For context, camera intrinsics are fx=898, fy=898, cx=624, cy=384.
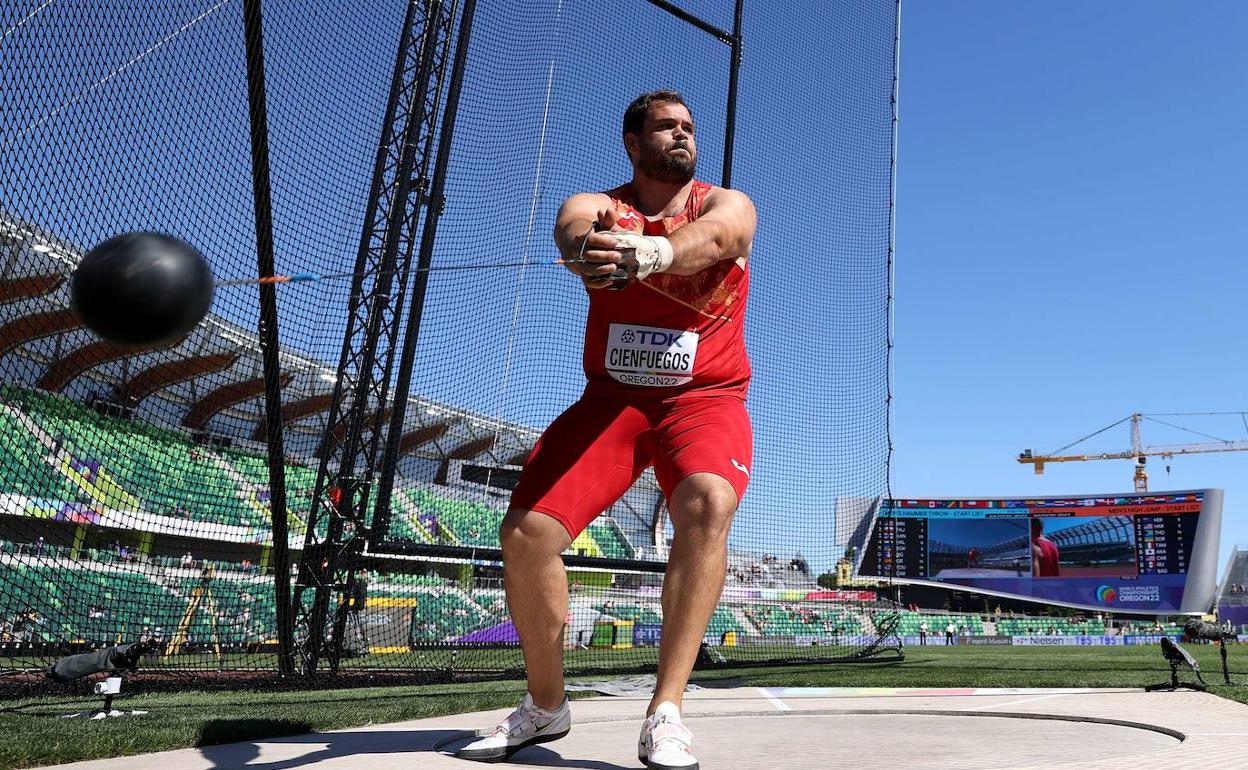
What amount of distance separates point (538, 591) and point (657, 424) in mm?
600

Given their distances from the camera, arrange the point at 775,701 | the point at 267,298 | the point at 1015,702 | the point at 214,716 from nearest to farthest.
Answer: the point at 214,716, the point at 1015,702, the point at 775,701, the point at 267,298

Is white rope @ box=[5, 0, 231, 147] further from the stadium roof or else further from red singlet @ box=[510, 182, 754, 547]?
red singlet @ box=[510, 182, 754, 547]

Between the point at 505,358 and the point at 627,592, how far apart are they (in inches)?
311

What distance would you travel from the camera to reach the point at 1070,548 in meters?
49.4


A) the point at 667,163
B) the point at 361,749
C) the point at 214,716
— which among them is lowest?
the point at 214,716

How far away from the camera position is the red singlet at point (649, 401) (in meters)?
2.59

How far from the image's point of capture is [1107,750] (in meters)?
2.54

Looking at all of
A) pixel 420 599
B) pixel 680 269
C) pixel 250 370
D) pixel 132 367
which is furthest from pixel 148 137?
pixel 420 599

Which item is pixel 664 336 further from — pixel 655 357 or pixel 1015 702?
pixel 1015 702

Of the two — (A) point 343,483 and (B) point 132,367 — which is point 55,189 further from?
(B) point 132,367

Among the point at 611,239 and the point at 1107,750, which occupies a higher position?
the point at 611,239

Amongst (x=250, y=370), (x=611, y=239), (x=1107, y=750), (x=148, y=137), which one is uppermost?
(x=148, y=137)

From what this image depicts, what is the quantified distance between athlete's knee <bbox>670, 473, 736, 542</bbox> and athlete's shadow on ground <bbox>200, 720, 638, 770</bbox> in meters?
0.64

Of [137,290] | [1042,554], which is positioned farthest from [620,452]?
[1042,554]
